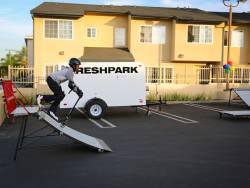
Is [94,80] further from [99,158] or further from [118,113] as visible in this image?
[99,158]

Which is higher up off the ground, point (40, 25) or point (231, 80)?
point (40, 25)

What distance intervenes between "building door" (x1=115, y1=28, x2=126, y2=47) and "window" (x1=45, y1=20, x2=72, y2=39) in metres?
4.00

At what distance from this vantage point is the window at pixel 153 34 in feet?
94.6

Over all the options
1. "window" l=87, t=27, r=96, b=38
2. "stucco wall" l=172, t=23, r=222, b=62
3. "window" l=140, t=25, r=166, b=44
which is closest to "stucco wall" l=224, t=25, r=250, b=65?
"stucco wall" l=172, t=23, r=222, b=62

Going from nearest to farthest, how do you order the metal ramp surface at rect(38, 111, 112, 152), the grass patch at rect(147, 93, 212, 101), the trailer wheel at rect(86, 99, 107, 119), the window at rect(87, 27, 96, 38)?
the metal ramp surface at rect(38, 111, 112, 152) < the trailer wheel at rect(86, 99, 107, 119) < the grass patch at rect(147, 93, 212, 101) < the window at rect(87, 27, 96, 38)

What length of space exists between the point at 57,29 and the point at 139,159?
20308 millimetres

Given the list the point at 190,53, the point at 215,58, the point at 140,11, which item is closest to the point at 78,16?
the point at 140,11

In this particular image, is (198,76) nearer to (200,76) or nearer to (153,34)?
(200,76)

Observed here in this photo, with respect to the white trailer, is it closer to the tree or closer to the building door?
the building door

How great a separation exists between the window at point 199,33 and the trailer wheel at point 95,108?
16.5m

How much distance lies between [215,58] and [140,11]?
279 inches

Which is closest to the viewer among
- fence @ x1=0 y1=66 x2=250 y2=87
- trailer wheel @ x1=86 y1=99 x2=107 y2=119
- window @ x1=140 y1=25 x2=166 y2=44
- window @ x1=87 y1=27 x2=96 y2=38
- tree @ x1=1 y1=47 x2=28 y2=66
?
trailer wheel @ x1=86 y1=99 x2=107 y2=119

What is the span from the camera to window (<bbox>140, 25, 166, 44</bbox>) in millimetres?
28828

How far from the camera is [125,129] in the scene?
11930mm
